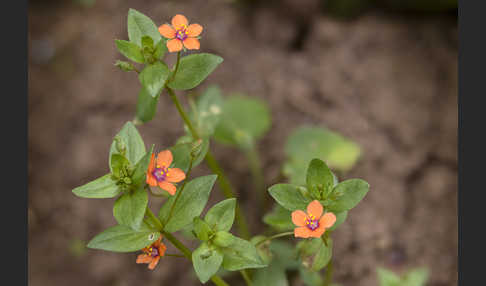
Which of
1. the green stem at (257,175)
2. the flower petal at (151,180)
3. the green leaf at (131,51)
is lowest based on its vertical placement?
the green stem at (257,175)

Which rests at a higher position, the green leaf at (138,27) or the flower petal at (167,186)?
the green leaf at (138,27)

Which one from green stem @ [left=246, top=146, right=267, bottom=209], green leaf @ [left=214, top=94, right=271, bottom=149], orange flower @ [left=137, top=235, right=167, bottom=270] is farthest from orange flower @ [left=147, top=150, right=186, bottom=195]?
green stem @ [left=246, top=146, right=267, bottom=209]

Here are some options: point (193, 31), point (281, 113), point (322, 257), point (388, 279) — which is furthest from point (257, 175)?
point (193, 31)

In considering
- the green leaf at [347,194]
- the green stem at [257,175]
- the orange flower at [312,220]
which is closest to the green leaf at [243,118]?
the green stem at [257,175]

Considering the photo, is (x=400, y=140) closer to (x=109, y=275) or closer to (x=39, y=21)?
(x=109, y=275)

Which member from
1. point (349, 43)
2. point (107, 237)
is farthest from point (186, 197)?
point (349, 43)

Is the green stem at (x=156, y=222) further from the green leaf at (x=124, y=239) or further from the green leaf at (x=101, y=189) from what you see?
the green leaf at (x=101, y=189)
